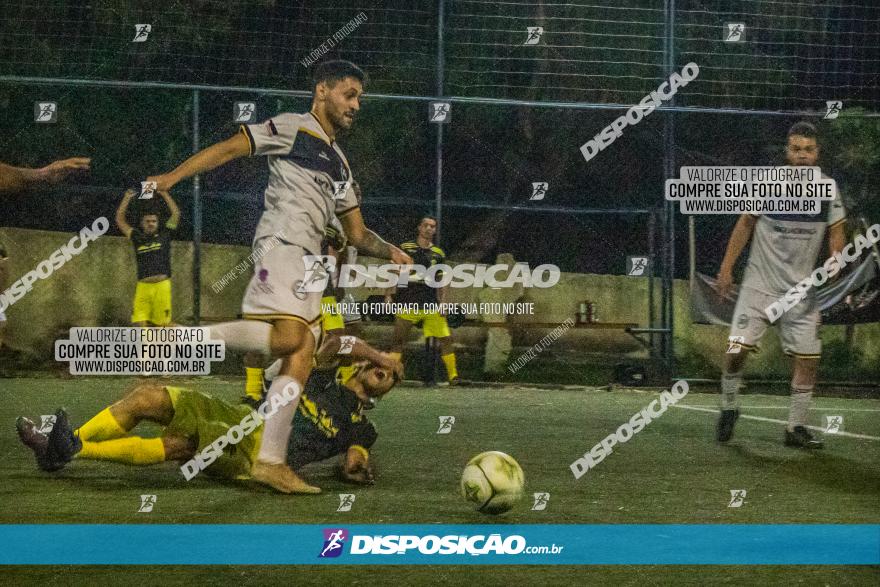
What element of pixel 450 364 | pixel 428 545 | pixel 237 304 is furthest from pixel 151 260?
pixel 428 545

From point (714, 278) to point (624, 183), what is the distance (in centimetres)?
224

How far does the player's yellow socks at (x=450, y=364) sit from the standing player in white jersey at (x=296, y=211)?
3.10m

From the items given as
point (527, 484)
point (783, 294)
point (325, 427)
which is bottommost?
point (527, 484)

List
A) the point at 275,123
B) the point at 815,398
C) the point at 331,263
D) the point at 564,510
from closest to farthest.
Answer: the point at 564,510, the point at 275,123, the point at 331,263, the point at 815,398

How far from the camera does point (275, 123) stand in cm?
526

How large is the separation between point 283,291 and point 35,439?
1234 millimetres

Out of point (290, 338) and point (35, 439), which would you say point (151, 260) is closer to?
point (290, 338)

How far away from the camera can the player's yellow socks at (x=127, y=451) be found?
15.5 ft

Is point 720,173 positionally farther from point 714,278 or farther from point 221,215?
point 221,215

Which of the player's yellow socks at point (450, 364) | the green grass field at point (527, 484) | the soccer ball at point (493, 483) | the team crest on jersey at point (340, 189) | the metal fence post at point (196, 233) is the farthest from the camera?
the player's yellow socks at point (450, 364)

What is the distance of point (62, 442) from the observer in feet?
15.0

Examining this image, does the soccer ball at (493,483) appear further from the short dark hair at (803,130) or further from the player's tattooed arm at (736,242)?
the short dark hair at (803,130)

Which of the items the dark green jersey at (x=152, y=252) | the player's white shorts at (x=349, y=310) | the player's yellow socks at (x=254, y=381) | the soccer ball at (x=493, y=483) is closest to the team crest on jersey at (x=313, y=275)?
the soccer ball at (x=493, y=483)

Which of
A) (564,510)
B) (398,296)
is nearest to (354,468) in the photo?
(564,510)
